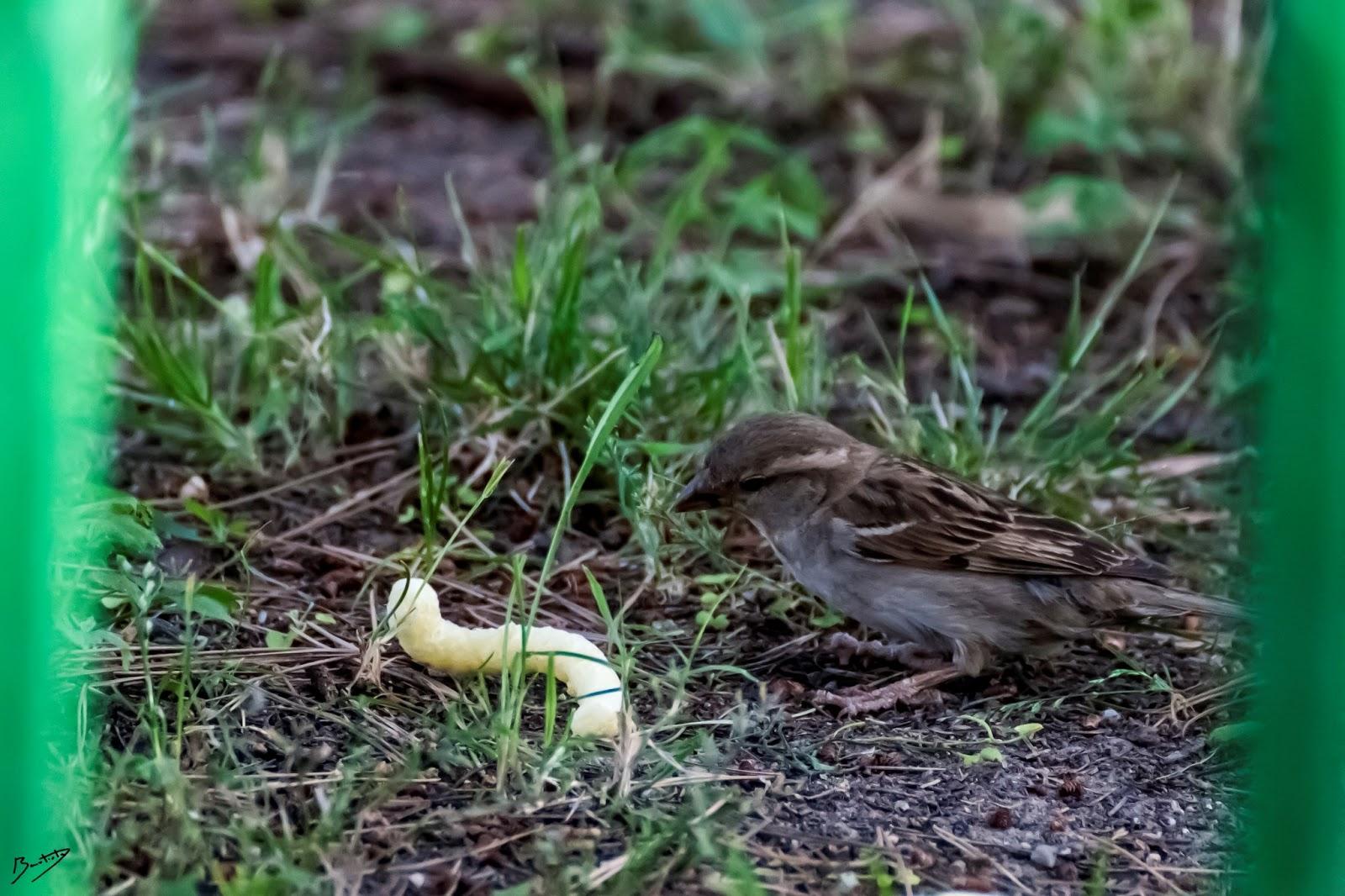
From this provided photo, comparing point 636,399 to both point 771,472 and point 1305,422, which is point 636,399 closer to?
point 771,472

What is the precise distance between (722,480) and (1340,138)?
2.52 m

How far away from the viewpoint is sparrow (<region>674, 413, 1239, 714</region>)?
4066 millimetres

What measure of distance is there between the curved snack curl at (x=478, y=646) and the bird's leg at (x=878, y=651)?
2.55ft

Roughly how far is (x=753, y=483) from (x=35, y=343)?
247cm

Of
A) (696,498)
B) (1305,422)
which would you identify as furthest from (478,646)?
(1305,422)

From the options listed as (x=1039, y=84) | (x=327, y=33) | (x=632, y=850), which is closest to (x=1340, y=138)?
(x=632, y=850)

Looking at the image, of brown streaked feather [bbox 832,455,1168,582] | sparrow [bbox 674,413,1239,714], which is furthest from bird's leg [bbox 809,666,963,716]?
brown streaked feather [bbox 832,455,1168,582]

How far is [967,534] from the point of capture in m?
4.14

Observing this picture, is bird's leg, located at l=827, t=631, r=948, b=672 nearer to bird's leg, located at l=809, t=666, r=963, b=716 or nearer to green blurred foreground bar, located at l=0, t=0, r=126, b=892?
bird's leg, located at l=809, t=666, r=963, b=716

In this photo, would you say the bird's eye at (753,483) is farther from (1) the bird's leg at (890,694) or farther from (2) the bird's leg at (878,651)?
(1) the bird's leg at (890,694)

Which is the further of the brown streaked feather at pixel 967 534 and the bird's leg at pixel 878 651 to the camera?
the bird's leg at pixel 878 651

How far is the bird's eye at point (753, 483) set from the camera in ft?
13.7

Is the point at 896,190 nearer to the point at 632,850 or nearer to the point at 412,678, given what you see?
the point at 412,678

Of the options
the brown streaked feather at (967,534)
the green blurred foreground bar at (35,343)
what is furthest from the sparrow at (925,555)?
Answer: the green blurred foreground bar at (35,343)
